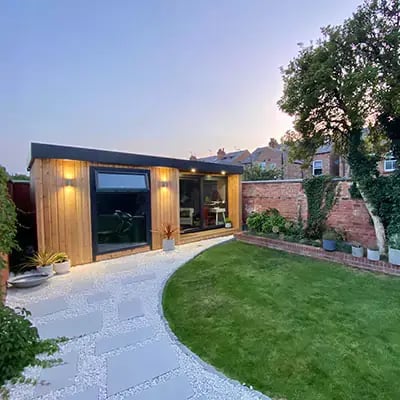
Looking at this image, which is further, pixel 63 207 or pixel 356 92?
pixel 63 207

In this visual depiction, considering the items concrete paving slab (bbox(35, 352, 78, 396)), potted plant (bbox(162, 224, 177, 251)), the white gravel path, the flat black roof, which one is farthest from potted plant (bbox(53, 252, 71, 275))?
concrete paving slab (bbox(35, 352, 78, 396))

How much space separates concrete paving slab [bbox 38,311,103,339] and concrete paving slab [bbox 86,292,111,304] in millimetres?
500

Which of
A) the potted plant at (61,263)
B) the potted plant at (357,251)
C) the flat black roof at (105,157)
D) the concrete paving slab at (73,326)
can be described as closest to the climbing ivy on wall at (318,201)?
the potted plant at (357,251)

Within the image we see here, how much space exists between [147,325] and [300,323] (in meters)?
2.02

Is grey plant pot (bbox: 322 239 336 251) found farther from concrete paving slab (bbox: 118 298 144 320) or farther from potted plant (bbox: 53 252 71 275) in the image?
potted plant (bbox: 53 252 71 275)

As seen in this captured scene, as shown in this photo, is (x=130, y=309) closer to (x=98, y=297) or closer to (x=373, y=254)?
(x=98, y=297)

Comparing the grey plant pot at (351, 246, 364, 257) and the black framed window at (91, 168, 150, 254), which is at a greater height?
the black framed window at (91, 168, 150, 254)

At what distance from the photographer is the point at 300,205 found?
8.47 m

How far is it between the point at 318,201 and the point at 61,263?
24.3 ft

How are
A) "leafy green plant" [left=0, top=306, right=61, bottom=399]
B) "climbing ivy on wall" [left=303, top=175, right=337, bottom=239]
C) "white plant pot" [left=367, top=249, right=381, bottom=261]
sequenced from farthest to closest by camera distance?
1. "climbing ivy on wall" [left=303, top=175, right=337, bottom=239]
2. "white plant pot" [left=367, top=249, right=381, bottom=261]
3. "leafy green plant" [left=0, top=306, right=61, bottom=399]

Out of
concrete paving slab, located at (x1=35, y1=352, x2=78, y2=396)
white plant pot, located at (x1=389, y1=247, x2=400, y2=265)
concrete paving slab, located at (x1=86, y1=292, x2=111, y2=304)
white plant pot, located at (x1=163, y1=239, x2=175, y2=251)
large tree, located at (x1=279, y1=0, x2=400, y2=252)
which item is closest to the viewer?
concrete paving slab, located at (x1=35, y1=352, x2=78, y2=396)

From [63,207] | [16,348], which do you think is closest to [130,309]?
[16,348]

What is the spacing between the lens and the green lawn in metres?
2.19

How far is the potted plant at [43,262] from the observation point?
5102mm
